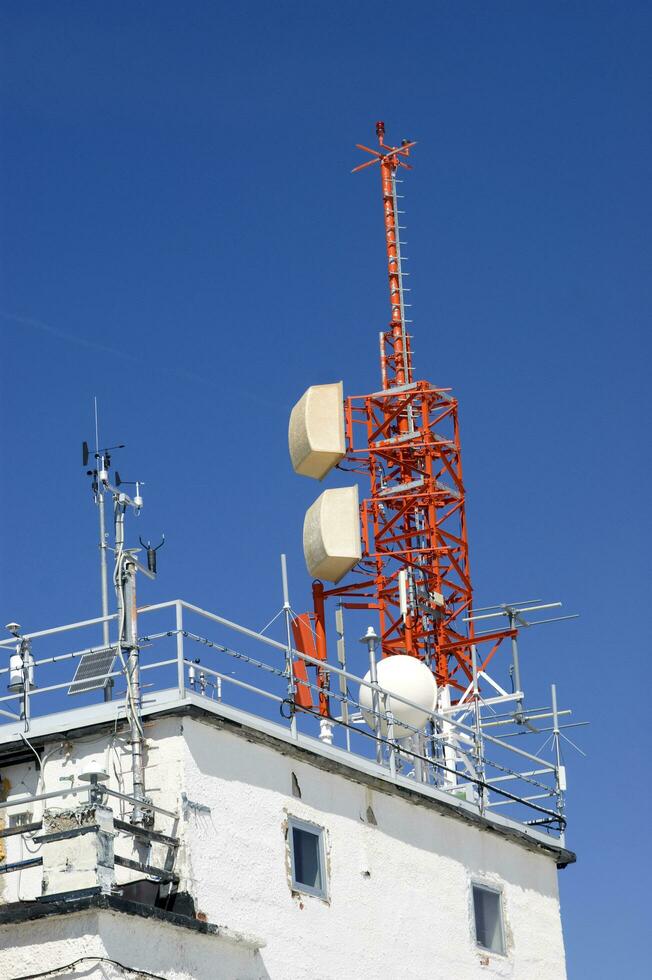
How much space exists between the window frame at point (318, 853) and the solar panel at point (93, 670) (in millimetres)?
3241

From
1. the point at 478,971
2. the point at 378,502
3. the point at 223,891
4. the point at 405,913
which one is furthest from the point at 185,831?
the point at 378,502

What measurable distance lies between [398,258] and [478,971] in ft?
63.1

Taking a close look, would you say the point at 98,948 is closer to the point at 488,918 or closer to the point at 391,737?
the point at 391,737

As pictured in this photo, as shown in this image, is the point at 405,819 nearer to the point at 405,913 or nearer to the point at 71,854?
the point at 405,913

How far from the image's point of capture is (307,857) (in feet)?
84.7

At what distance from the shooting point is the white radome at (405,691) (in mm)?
29641

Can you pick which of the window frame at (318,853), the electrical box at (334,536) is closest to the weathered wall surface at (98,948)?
the window frame at (318,853)

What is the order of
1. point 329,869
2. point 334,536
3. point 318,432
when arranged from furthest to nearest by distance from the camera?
point 318,432, point 334,536, point 329,869

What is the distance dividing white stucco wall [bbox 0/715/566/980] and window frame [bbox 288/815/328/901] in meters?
0.11

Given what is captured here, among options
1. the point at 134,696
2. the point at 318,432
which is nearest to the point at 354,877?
the point at 134,696

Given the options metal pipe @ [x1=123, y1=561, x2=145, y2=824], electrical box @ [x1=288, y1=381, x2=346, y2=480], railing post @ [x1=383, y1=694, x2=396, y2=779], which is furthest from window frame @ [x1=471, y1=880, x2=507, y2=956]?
electrical box @ [x1=288, y1=381, x2=346, y2=480]

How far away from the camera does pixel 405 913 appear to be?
2738 cm

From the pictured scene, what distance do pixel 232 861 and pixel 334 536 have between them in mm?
12417

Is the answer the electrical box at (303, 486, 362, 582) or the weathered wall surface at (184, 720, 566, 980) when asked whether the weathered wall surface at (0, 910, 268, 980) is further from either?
the electrical box at (303, 486, 362, 582)
